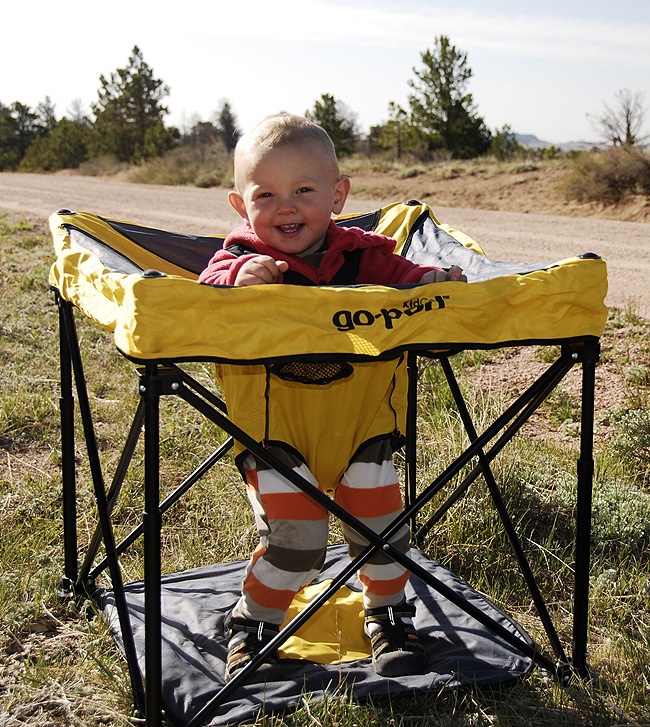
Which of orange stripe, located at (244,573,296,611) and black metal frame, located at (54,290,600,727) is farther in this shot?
orange stripe, located at (244,573,296,611)

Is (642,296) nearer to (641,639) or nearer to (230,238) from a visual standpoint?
(641,639)

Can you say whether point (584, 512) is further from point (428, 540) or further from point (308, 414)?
point (428, 540)

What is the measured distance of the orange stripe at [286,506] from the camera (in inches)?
81.4

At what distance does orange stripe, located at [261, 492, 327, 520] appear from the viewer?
2068 mm

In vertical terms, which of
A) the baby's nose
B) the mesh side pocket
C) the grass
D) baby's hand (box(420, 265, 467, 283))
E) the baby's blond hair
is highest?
the baby's blond hair

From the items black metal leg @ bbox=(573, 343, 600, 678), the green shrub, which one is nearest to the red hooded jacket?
black metal leg @ bbox=(573, 343, 600, 678)

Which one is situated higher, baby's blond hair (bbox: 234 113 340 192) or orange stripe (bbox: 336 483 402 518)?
baby's blond hair (bbox: 234 113 340 192)

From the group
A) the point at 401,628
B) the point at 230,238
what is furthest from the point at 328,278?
the point at 401,628

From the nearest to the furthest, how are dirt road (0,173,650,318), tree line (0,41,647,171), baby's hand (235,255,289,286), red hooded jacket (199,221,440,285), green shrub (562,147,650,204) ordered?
1. baby's hand (235,255,289,286)
2. red hooded jacket (199,221,440,285)
3. dirt road (0,173,650,318)
4. green shrub (562,147,650,204)
5. tree line (0,41,647,171)

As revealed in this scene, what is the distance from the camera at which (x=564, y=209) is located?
40.5 feet

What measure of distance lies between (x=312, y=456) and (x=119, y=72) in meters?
41.2

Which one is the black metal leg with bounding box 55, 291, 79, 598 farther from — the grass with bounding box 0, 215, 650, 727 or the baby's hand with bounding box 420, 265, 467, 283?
the baby's hand with bounding box 420, 265, 467, 283

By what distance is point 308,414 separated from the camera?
214 centimetres

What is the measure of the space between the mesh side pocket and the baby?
0.02m
